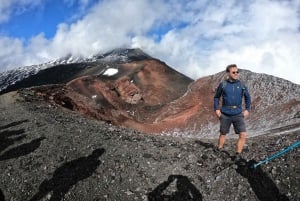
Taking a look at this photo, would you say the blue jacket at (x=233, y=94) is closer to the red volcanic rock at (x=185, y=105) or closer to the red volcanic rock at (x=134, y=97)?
the red volcanic rock at (x=185, y=105)

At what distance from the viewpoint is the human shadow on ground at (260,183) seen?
978 centimetres

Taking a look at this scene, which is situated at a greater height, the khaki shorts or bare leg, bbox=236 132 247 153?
the khaki shorts

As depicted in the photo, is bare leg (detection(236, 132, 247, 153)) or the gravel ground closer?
the gravel ground

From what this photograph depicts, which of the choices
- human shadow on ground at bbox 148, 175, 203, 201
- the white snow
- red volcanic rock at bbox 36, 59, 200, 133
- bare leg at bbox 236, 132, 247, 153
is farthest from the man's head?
the white snow

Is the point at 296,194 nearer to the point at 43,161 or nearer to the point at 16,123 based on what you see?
the point at 43,161

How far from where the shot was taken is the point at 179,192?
10.6m

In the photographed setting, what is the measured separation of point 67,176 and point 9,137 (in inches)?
186

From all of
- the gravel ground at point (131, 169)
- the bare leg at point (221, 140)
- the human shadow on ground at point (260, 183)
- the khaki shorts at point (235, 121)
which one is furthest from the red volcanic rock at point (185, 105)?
the human shadow on ground at point (260, 183)

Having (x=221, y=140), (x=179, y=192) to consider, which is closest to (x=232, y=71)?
(x=221, y=140)

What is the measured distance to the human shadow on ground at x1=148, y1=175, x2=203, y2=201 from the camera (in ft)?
Answer: 34.0

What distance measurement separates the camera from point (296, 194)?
9.68 metres

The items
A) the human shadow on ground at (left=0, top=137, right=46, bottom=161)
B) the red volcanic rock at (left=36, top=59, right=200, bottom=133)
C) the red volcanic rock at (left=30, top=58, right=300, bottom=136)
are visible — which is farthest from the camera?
the red volcanic rock at (left=36, top=59, right=200, bottom=133)

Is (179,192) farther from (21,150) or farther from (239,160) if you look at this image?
(21,150)

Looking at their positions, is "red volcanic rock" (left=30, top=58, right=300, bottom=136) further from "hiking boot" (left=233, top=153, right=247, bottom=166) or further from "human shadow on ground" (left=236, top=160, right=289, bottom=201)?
"human shadow on ground" (left=236, top=160, right=289, bottom=201)
